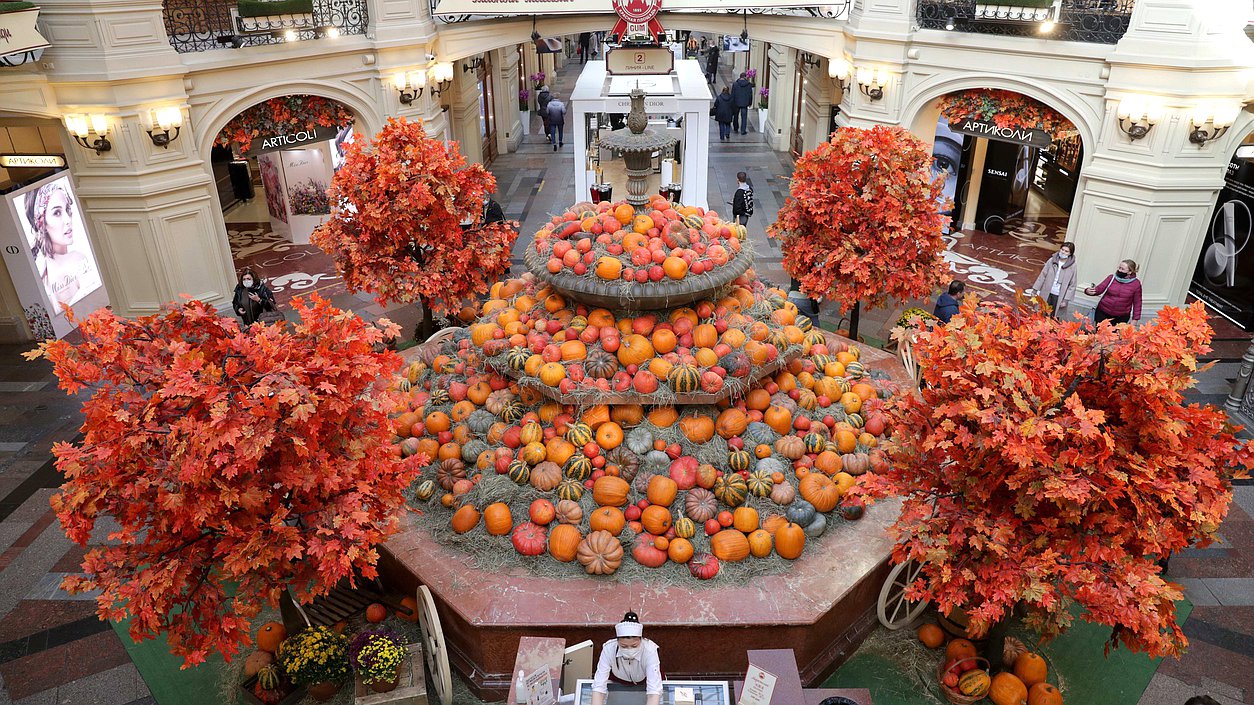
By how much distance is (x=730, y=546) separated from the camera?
23.4 ft

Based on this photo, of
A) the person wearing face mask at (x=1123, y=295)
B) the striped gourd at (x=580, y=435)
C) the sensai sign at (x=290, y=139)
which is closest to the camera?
the striped gourd at (x=580, y=435)

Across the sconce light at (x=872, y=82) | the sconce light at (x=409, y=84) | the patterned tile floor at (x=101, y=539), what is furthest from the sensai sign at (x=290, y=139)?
the sconce light at (x=872, y=82)

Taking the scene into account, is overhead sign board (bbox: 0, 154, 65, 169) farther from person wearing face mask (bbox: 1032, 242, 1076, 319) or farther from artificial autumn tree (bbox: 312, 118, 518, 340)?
person wearing face mask (bbox: 1032, 242, 1076, 319)

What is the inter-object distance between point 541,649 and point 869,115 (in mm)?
12377

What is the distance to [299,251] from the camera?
55.6 ft

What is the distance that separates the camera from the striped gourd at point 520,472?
7.61m

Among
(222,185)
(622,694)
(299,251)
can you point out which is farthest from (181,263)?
(622,694)

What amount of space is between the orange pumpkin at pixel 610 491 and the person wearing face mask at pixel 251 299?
22.2 feet

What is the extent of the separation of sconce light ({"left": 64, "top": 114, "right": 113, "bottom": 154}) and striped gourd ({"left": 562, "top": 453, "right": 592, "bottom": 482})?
927 cm

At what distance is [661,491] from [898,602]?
2.44 m

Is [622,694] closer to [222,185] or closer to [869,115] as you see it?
[869,115]

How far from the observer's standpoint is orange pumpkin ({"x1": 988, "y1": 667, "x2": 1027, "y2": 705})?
21.2 ft

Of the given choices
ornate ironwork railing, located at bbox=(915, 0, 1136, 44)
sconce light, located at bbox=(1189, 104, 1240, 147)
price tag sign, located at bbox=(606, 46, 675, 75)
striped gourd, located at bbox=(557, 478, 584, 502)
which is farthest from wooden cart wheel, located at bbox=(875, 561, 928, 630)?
price tag sign, located at bbox=(606, 46, 675, 75)

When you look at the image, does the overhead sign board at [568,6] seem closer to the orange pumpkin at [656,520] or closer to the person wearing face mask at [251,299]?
the person wearing face mask at [251,299]
